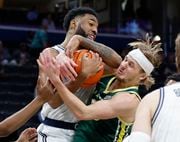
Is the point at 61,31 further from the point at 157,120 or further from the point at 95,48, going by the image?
the point at 157,120

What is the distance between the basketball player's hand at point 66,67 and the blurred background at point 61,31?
9.08 m

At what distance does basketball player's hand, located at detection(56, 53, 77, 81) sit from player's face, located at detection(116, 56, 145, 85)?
0.49 metres

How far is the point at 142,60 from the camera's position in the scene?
4102 millimetres

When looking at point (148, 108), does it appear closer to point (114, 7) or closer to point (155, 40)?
point (155, 40)

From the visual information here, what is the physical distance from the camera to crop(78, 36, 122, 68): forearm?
4.09m

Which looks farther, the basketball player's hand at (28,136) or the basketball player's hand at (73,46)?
the basketball player's hand at (28,136)

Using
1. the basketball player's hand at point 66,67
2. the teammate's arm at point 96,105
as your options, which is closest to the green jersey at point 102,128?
the teammate's arm at point 96,105

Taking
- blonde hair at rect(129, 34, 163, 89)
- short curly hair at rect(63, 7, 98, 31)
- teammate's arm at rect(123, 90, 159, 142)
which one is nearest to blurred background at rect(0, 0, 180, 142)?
short curly hair at rect(63, 7, 98, 31)

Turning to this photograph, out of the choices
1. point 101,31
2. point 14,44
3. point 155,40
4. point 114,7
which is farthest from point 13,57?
point 155,40

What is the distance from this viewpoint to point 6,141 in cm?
514

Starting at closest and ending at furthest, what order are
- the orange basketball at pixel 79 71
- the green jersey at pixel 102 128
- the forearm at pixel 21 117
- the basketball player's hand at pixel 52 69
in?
the basketball player's hand at pixel 52 69, the orange basketball at pixel 79 71, the forearm at pixel 21 117, the green jersey at pixel 102 128

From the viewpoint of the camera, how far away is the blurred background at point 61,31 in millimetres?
14047

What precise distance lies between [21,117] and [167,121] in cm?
132

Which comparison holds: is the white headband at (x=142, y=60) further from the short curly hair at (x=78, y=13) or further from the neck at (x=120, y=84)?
the short curly hair at (x=78, y=13)
